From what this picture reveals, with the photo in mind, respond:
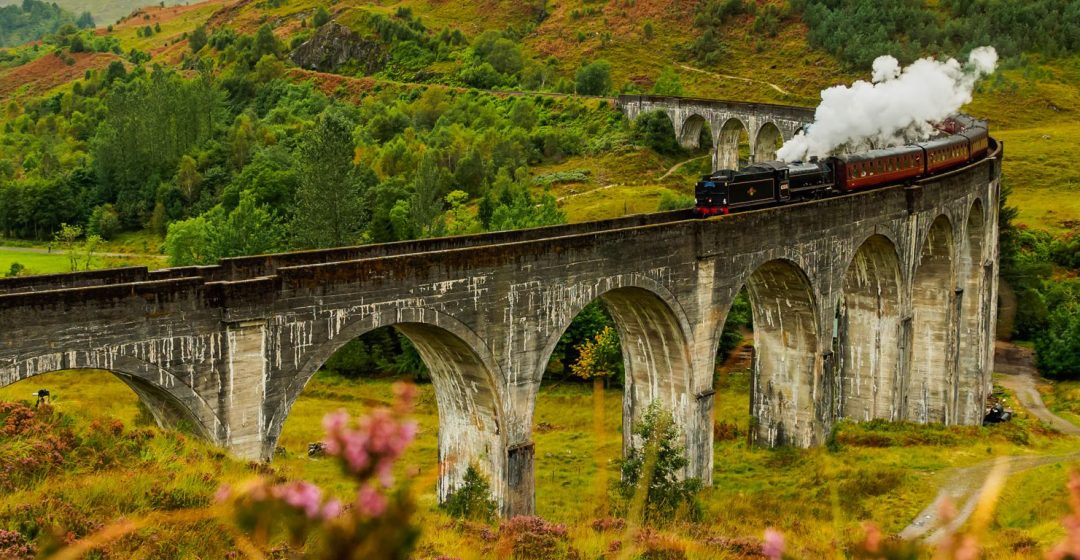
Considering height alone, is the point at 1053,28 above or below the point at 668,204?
above

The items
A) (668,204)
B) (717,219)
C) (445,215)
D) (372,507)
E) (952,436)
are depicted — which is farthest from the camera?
(445,215)

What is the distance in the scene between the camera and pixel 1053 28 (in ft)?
324

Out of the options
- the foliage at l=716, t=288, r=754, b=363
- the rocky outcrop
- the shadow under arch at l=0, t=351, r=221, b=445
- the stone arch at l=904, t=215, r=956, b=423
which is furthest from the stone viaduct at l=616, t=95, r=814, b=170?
the shadow under arch at l=0, t=351, r=221, b=445

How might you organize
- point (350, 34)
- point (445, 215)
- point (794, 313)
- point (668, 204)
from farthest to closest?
1. point (350, 34)
2. point (445, 215)
3. point (668, 204)
4. point (794, 313)

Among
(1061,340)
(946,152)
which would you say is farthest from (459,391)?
(1061,340)

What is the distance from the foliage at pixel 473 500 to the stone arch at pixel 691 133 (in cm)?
6458

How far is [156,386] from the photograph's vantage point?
1878 centimetres

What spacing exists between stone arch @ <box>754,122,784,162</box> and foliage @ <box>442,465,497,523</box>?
5543cm

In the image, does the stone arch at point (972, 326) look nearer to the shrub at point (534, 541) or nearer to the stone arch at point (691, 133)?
the shrub at point (534, 541)

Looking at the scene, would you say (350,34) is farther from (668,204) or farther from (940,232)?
(940,232)

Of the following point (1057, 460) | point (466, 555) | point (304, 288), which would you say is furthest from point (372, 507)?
point (1057, 460)

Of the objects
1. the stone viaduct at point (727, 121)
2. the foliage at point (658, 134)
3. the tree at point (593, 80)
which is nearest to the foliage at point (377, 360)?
the stone viaduct at point (727, 121)

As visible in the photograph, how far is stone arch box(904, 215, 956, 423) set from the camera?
40781mm

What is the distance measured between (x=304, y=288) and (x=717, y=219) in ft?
42.5
